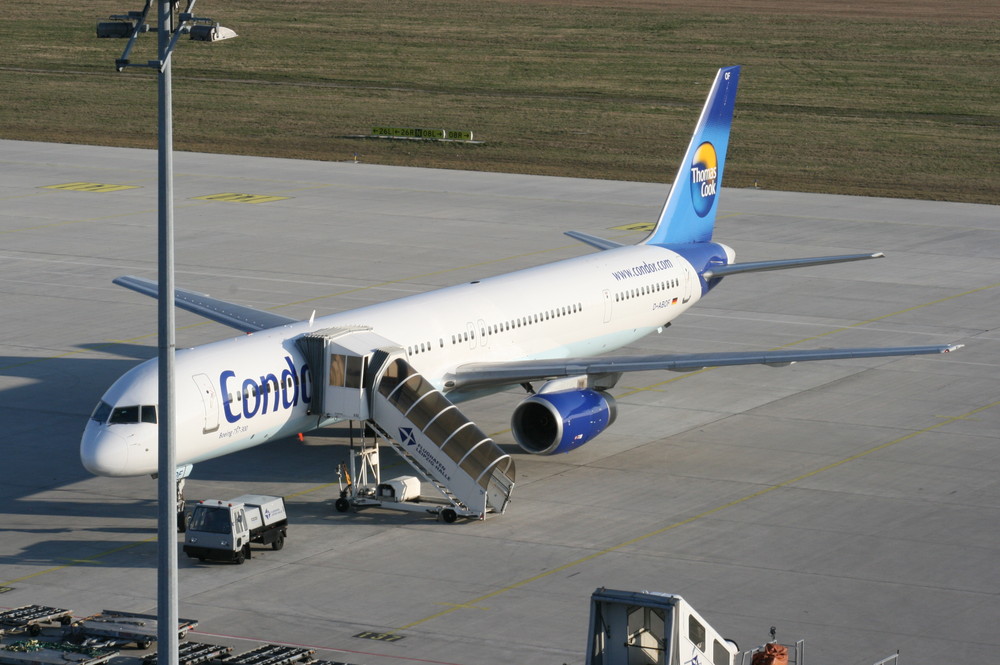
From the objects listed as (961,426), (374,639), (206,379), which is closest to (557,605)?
(374,639)

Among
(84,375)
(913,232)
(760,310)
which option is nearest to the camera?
(84,375)

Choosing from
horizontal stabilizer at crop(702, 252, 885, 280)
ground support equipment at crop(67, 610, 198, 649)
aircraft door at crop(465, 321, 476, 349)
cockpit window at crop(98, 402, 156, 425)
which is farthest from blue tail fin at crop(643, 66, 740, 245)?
ground support equipment at crop(67, 610, 198, 649)

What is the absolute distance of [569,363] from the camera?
1645 inches

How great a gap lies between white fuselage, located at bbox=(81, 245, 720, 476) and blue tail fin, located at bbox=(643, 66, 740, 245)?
192 cm

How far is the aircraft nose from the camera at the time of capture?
3459 cm

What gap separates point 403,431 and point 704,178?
20.6 meters

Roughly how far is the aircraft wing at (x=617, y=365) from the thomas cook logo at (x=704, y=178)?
13.5 meters

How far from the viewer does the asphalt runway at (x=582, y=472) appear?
31250 mm

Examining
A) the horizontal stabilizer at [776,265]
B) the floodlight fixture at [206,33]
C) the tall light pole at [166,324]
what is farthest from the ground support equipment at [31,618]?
the horizontal stabilizer at [776,265]

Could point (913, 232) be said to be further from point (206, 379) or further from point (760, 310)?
point (206, 379)

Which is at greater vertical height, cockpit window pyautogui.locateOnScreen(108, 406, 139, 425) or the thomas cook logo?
the thomas cook logo

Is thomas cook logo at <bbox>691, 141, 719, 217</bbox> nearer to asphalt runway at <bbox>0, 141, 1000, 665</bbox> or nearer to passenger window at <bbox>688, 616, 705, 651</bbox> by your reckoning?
asphalt runway at <bbox>0, 141, 1000, 665</bbox>

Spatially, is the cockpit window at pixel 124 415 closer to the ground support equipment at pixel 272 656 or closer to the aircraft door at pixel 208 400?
the aircraft door at pixel 208 400

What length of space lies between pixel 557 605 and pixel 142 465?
9533 millimetres
